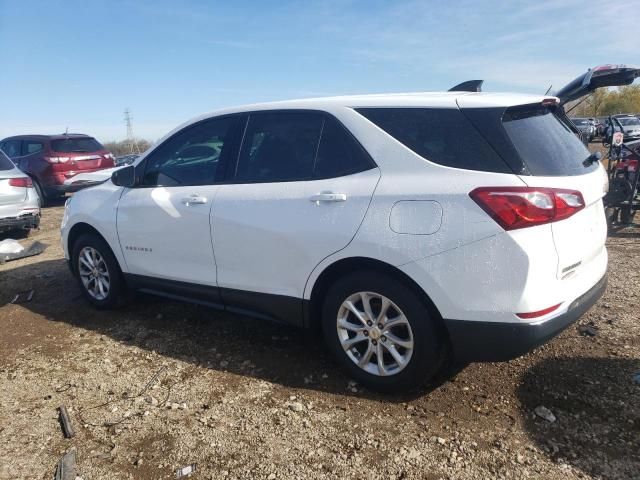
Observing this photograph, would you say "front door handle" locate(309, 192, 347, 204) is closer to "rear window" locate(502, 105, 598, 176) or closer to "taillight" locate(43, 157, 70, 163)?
"rear window" locate(502, 105, 598, 176)

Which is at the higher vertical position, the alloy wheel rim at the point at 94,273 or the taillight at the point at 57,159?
the taillight at the point at 57,159

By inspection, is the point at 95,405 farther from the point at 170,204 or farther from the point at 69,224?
the point at 69,224

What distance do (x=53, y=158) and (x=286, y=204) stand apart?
1042 cm

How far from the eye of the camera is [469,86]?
355 centimetres

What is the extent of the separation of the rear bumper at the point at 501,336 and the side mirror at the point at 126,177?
9.73 ft

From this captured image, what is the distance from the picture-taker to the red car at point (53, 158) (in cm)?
1171

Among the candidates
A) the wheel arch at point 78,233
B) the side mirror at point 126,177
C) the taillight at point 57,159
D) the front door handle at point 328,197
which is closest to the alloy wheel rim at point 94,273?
the wheel arch at point 78,233

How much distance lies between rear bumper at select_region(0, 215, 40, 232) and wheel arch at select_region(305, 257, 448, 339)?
6.35 m

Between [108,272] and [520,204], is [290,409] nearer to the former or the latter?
[520,204]

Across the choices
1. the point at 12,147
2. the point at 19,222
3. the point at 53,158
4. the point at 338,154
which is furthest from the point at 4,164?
the point at 338,154

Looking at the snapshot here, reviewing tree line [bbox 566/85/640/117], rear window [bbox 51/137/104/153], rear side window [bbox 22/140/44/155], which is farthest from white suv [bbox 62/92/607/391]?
tree line [bbox 566/85/640/117]

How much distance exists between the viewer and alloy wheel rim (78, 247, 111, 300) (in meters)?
4.75

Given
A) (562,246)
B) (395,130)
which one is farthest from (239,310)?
(562,246)

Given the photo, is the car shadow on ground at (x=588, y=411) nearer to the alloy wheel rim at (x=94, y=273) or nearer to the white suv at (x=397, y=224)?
the white suv at (x=397, y=224)
